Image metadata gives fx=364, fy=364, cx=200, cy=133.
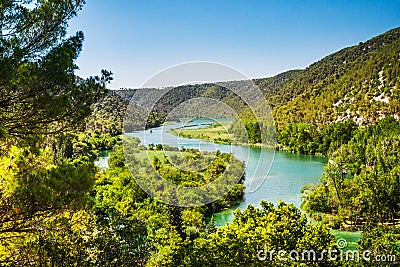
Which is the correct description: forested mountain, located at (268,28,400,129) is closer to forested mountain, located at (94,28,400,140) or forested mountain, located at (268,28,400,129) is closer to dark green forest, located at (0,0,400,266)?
forested mountain, located at (94,28,400,140)

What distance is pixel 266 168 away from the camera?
2709 centimetres

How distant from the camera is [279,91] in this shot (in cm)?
8125

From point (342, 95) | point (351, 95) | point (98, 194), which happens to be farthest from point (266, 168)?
point (342, 95)

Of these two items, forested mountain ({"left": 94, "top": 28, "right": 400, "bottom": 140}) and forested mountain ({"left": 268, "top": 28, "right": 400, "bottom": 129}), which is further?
forested mountain ({"left": 268, "top": 28, "right": 400, "bottom": 129})

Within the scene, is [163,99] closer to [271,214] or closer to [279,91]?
[271,214]

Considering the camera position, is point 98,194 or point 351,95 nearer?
point 98,194

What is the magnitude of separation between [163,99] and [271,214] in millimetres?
4576

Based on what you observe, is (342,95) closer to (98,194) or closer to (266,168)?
(266,168)

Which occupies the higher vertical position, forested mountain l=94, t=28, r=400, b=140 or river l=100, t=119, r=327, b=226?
forested mountain l=94, t=28, r=400, b=140

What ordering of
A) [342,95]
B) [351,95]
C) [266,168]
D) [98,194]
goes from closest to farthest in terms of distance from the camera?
1. [98,194]
2. [266,168]
3. [351,95]
4. [342,95]

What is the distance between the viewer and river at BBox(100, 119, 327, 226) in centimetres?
1214

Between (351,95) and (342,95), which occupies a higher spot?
(342,95)

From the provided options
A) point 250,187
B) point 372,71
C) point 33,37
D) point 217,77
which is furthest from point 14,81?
point 372,71

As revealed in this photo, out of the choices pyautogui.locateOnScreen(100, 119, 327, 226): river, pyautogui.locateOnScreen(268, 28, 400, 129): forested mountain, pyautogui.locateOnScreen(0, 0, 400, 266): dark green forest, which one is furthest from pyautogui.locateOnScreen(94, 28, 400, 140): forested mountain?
pyautogui.locateOnScreen(0, 0, 400, 266): dark green forest
